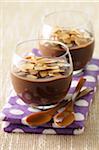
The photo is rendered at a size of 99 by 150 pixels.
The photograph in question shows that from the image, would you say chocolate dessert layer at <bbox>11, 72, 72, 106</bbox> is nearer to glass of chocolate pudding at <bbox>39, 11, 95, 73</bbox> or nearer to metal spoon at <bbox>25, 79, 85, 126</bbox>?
metal spoon at <bbox>25, 79, 85, 126</bbox>

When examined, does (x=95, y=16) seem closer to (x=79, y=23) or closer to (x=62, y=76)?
(x=79, y=23)

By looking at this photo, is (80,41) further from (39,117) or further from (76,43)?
(39,117)

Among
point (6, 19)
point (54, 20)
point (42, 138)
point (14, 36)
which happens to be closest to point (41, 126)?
point (42, 138)

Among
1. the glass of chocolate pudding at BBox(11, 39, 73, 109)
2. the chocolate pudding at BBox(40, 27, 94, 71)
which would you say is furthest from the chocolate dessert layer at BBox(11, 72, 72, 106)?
the chocolate pudding at BBox(40, 27, 94, 71)

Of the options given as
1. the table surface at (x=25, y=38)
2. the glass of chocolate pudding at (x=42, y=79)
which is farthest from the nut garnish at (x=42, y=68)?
the table surface at (x=25, y=38)

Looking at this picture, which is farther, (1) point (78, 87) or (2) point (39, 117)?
(1) point (78, 87)

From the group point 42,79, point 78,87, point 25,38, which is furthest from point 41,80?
point 25,38
